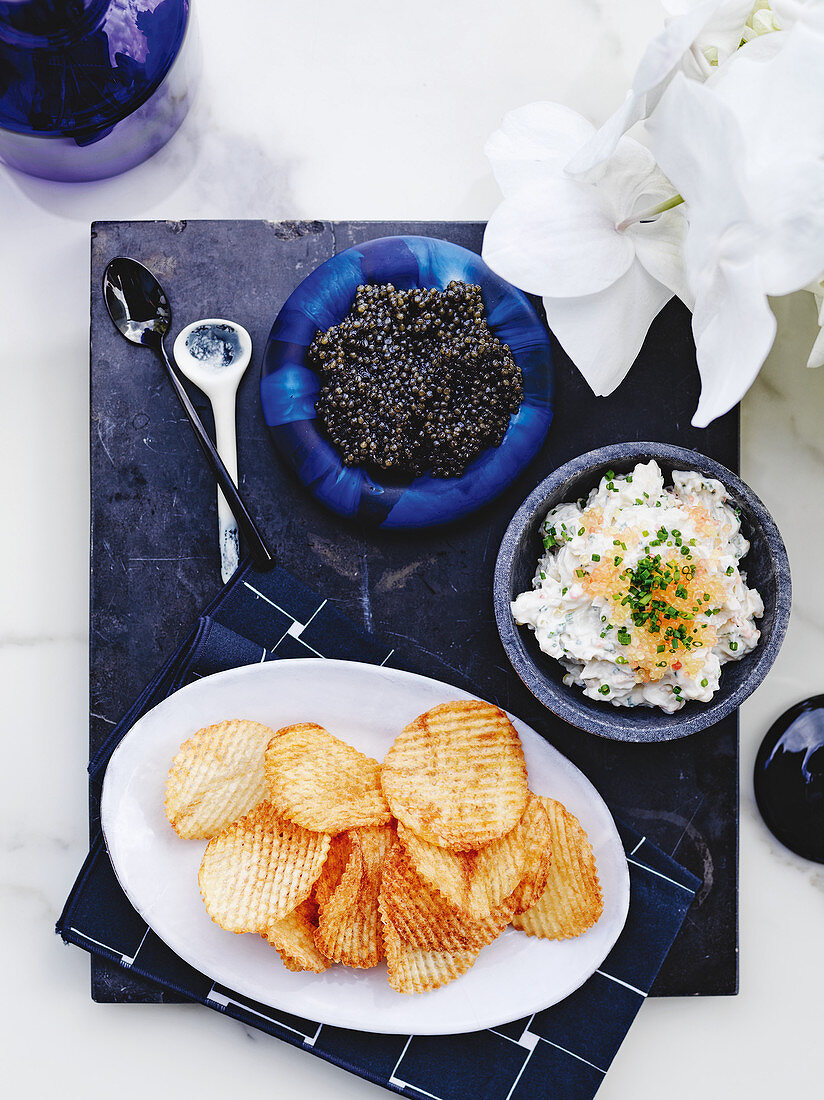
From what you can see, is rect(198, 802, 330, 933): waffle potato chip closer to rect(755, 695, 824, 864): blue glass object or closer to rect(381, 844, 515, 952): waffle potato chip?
rect(381, 844, 515, 952): waffle potato chip

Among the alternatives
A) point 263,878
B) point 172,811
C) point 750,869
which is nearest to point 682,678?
point 750,869

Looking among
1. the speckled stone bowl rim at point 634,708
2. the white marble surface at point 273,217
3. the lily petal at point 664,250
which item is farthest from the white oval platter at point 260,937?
the lily petal at point 664,250

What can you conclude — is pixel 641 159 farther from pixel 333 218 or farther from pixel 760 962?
pixel 760 962

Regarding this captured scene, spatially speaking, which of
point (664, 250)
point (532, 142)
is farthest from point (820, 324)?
point (532, 142)

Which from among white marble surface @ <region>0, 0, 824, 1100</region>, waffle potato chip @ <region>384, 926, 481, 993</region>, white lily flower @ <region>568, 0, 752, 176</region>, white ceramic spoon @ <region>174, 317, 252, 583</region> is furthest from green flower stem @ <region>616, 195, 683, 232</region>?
waffle potato chip @ <region>384, 926, 481, 993</region>

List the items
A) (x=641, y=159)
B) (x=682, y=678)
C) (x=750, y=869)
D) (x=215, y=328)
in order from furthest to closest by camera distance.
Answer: (x=750, y=869), (x=215, y=328), (x=682, y=678), (x=641, y=159)

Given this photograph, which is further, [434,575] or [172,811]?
[434,575]
